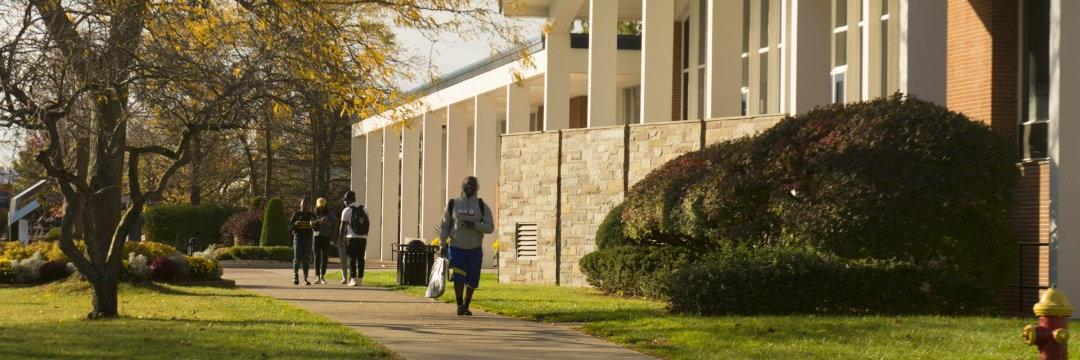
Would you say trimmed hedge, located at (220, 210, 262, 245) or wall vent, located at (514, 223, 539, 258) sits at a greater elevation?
wall vent, located at (514, 223, 539, 258)

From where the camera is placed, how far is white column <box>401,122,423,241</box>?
1753 inches

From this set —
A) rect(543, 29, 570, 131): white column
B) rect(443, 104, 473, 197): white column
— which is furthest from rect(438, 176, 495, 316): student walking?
rect(443, 104, 473, 197): white column

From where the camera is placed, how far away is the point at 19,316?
17.5m

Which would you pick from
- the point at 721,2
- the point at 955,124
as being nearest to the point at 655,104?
the point at 721,2

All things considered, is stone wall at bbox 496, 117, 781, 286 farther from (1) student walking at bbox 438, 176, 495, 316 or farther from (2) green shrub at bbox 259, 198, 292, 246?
(2) green shrub at bbox 259, 198, 292, 246

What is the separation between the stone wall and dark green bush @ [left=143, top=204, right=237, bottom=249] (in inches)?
1086

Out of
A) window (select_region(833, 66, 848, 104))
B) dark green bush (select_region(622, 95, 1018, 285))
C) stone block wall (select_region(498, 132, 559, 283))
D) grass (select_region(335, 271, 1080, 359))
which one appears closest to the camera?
grass (select_region(335, 271, 1080, 359))

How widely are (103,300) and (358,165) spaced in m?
37.4

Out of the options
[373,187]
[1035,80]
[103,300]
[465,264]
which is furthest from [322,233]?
[373,187]

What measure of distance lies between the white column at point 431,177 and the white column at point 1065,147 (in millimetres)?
24886

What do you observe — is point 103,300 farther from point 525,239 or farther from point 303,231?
point 525,239

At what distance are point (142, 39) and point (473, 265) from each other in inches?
179

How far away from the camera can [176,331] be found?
14.4 meters

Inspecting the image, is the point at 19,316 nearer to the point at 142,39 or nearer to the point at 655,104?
the point at 142,39
